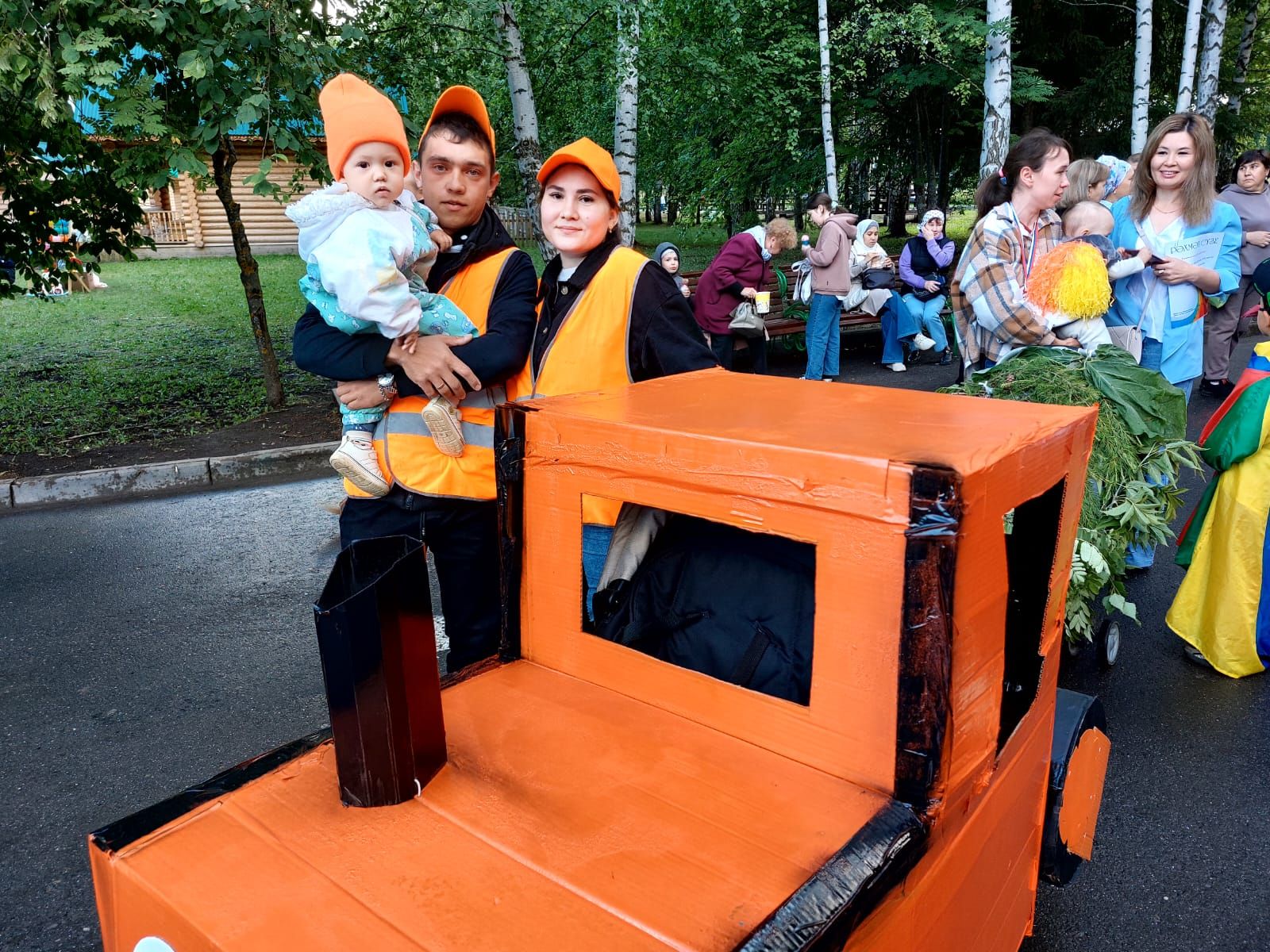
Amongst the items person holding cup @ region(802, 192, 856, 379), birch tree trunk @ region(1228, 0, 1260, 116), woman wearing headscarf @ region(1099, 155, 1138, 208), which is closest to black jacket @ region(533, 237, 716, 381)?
woman wearing headscarf @ region(1099, 155, 1138, 208)

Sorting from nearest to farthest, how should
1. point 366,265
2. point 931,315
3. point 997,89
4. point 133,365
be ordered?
1. point 366,265
2. point 931,315
3. point 133,365
4. point 997,89

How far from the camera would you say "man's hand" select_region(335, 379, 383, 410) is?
6.69 ft

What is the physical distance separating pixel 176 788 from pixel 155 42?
4550mm

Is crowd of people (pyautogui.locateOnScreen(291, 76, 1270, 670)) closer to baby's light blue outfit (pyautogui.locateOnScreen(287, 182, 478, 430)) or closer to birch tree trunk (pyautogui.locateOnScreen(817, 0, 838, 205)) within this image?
baby's light blue outfit (pyautogui.locateOnScreen(287, 182, 478, 430))

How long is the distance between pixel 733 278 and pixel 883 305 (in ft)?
8.17

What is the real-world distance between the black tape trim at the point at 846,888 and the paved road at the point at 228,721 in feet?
4.83

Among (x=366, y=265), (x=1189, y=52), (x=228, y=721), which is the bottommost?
(x=228, y=721)

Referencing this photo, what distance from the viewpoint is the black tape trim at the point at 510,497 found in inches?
62.1

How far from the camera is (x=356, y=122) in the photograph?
1944 millimetres

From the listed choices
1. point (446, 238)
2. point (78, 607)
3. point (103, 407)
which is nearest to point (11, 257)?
point (103, 407)

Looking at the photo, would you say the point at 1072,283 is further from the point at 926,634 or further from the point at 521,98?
the point at 521,98

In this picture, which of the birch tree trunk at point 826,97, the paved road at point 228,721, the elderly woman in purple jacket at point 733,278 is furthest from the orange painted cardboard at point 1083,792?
the birch tree trunk at point 826,97

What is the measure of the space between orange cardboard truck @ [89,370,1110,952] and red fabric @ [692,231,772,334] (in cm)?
722

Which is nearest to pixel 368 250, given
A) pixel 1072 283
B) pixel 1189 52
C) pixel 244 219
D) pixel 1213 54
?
pixel 1072 283
